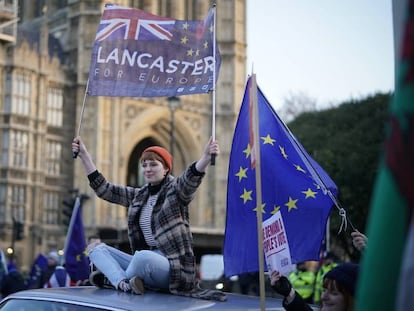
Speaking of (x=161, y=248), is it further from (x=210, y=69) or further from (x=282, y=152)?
(x=210, y=69)

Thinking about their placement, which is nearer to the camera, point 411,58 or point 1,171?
point 411,58

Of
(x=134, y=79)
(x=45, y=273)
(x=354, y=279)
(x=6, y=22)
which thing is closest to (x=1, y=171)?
(x=6, y=22)

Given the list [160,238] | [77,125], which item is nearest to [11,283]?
[160,238]

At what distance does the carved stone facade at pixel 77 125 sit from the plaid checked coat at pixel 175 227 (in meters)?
26.2

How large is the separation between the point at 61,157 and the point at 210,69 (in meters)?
30.8

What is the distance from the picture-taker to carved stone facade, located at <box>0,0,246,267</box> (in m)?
32.5

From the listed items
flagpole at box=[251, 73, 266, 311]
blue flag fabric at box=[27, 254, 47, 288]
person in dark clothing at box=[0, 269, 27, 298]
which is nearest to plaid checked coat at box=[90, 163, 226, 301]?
flagpole at box=[251, 73, 266, 311]

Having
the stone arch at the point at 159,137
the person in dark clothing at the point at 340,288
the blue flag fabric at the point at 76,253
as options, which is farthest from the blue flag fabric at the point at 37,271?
the stone arch at the point at 159,137

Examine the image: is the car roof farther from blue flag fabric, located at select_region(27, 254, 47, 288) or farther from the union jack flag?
blue flag fabric, located at select_region(27, 254, 47, 288)

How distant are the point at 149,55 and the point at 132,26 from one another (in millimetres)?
290

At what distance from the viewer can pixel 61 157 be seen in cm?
3509

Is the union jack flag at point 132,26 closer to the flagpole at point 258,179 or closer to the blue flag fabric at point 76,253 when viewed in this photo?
the flagpole at point 258,179

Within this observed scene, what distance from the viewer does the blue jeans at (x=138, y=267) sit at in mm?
3617

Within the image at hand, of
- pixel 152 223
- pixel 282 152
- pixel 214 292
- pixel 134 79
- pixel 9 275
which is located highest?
pixel 134 79
